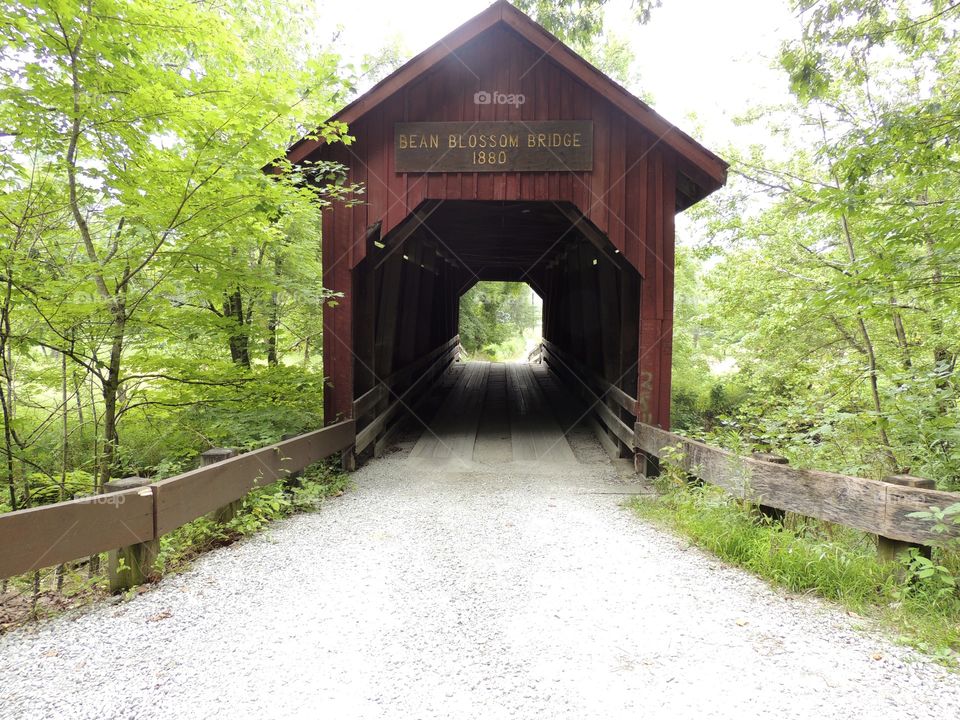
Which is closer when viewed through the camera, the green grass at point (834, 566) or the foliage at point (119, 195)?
the green grass at point (834, 566)

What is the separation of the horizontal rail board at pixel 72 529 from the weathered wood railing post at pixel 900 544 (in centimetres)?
396

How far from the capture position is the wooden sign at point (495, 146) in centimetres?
615

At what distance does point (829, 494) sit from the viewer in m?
3.15

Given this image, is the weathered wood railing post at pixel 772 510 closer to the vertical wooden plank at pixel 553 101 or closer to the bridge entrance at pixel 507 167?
the bridge entrance at pixel 507 167

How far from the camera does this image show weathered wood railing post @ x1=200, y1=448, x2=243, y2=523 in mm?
3871

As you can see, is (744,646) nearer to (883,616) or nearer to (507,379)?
(883,616)

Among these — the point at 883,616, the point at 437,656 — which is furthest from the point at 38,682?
the point at 883,616

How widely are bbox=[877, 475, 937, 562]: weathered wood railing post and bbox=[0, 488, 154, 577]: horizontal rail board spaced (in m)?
3.96

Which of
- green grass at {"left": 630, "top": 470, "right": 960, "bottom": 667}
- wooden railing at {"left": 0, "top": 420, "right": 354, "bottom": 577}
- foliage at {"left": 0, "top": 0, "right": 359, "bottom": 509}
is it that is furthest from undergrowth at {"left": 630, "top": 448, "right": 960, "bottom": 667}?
foliage at {"left": 0, "top": 0, "right": 359, "bottom": 509}

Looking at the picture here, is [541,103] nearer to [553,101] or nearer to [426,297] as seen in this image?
[553,101]

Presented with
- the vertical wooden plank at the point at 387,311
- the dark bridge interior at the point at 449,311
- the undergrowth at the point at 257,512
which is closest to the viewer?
the undergrowth at the point at 257,512

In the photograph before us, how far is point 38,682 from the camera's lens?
7.00 ft

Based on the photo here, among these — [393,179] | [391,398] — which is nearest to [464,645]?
[393,179]

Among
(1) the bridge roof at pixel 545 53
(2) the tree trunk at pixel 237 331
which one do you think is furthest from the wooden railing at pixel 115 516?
(1) the bridge roof at pixel 545 53
